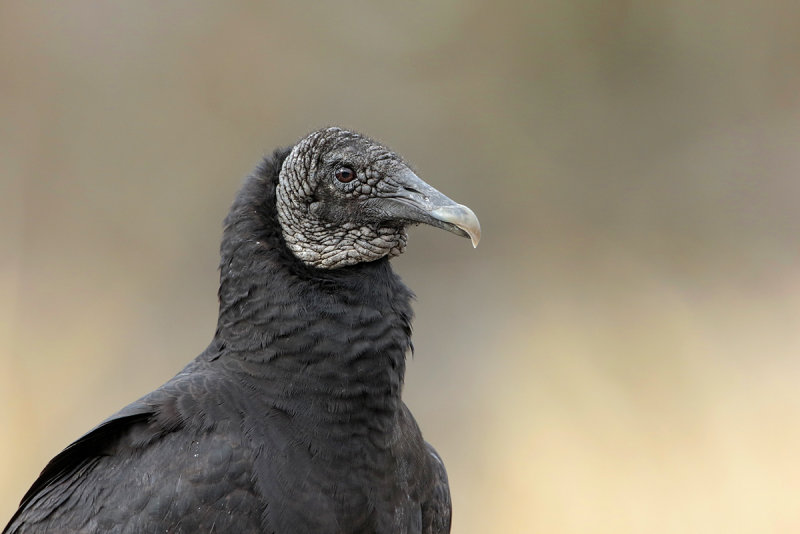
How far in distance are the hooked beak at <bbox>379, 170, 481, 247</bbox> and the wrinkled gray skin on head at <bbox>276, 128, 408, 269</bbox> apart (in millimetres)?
26

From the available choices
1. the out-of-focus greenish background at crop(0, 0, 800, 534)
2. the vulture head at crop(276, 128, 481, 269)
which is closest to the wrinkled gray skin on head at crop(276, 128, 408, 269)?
the vulture head at crop(276, 128, 481, 269)

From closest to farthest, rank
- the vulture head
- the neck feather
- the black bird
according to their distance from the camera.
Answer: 1. the black bird
2. the neck feather
3. the vulture head

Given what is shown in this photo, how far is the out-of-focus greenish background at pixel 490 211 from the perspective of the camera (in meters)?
5.55

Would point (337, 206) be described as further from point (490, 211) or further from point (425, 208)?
point (490, 211)

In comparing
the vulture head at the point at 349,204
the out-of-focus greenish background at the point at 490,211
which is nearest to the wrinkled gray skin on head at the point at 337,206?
the vulture head at the point at 349,204

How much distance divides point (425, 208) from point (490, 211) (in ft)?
10.7

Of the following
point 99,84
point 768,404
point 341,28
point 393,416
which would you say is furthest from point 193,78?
point 768,404

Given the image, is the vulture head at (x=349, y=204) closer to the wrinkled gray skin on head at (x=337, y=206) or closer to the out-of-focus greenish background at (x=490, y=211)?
the wrinkled gray skin on head at (x=337, y=206)

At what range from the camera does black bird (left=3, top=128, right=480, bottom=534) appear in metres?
2.49

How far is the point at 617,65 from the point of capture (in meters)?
5.86

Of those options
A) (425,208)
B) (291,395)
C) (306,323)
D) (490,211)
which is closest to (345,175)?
(425,208)

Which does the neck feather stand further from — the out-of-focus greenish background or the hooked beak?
the out-of-focus greenish background

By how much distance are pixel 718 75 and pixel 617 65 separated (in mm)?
636

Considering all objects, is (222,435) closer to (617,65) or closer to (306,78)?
(306,78)
